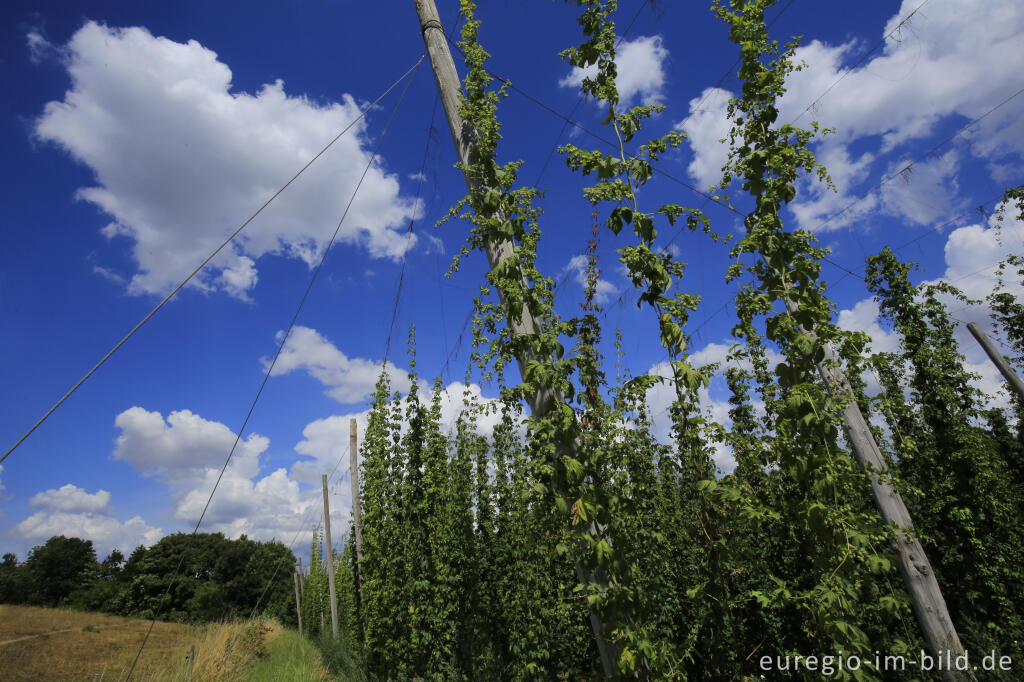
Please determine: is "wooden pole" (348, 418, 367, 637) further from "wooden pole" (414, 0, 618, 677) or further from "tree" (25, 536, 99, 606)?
"tree" (25, 536, 99, 606)

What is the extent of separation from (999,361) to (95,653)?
27.1m

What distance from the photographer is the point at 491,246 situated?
8.52ft

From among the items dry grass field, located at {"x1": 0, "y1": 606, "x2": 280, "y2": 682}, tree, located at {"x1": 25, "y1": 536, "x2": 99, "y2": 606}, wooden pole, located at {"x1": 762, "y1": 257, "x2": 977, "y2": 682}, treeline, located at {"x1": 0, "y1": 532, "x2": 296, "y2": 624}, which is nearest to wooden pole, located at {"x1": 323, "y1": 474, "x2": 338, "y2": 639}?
dry grass field, located at {"x1": 0, "y1": 606, "x2": 280, "y2": 682}

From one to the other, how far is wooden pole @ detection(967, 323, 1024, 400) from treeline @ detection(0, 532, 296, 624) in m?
42.6

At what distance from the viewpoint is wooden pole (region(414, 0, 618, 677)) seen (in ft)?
6.90

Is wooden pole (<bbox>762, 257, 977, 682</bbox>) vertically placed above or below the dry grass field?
above

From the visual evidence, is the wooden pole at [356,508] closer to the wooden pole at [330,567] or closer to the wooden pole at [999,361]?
the wooden pole at [330,567]

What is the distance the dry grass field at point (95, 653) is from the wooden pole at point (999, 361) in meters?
20.2

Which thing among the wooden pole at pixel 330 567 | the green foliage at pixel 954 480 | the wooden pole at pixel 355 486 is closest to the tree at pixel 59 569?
the wooden pole at pixel 330 567

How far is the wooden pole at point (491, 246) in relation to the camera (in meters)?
2.10

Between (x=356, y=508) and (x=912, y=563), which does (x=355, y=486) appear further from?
(x=912, y=563)

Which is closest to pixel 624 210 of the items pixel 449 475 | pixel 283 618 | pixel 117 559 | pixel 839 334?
pixel 839 334

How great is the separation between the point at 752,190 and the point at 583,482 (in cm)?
199

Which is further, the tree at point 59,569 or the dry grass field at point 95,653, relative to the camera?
the tree at point 59,569
